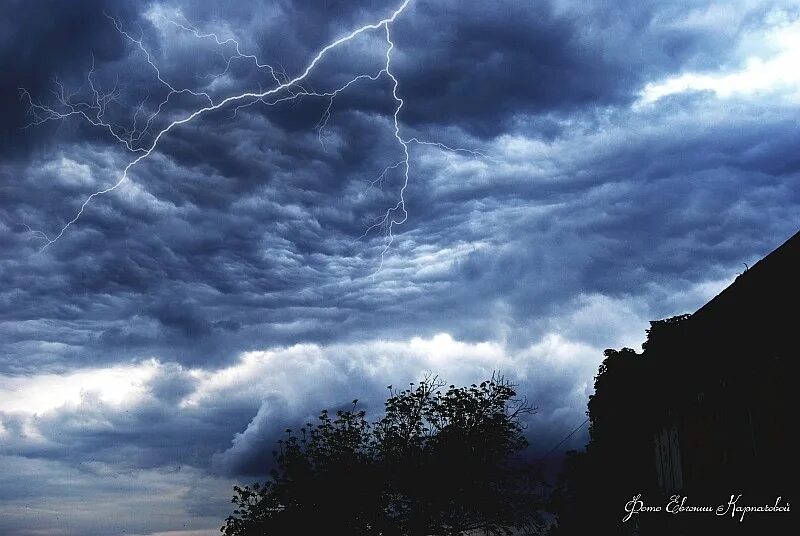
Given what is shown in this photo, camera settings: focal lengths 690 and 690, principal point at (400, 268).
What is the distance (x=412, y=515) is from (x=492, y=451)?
3.98 metres

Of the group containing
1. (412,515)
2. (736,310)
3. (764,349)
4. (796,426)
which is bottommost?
(412,515)

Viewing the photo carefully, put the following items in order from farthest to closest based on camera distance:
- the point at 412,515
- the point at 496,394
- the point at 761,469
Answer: the point at 496,394, the point at 412,515, the point at 761,469

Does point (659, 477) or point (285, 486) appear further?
point (285, 486)

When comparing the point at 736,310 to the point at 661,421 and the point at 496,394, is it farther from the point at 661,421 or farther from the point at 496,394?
the point at 496,394

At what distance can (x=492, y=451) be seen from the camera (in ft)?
88.6

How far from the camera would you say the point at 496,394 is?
27750mm

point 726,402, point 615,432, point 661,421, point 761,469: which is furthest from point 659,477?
point 615,432

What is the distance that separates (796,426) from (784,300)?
1.35 meters

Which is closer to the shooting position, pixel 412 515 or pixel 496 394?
pixel 412 515

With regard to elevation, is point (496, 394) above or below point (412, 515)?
above

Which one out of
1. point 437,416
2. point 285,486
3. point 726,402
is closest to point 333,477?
point 285,486

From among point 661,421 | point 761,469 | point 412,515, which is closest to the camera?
point 761,469

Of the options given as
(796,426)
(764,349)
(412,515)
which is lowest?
(412,515)

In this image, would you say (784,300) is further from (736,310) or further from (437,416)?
(437,416)
